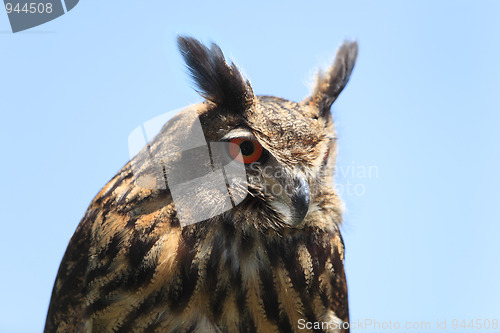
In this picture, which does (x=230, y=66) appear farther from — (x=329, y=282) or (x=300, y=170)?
(x=329, y=282)

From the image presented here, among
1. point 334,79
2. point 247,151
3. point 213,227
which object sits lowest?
point 213,227

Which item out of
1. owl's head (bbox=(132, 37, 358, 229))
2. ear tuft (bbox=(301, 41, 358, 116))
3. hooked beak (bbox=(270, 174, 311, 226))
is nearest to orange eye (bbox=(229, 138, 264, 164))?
owl's head (bbox=(132, 37, 358, 229))

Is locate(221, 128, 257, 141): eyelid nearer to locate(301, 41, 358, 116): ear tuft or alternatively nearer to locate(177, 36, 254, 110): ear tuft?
locate(177, 36, 254, 110): ear tuft

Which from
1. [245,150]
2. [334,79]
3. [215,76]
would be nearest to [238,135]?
[245,150]

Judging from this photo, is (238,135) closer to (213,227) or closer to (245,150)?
(245,150)

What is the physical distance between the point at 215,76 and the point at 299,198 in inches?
29.2

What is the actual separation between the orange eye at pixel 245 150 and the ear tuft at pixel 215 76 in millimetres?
187

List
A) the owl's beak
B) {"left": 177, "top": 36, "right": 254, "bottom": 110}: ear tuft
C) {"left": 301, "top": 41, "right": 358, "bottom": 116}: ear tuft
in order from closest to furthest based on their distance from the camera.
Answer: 1. the owl's beak
2. {"left": 177, "top": 36, "right": 254, "bottom": 110}: ear tuft
3. {"left": 301, "top": 41, "right": 358, "bottom": 116}: ear tuft

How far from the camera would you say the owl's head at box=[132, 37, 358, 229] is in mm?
2312

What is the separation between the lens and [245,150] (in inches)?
91.9

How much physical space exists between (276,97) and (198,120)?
56 cm

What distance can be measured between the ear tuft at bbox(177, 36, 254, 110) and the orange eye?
19cm

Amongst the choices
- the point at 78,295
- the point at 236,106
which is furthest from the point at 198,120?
the point at 78,295

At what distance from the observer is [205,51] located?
2545 mm
